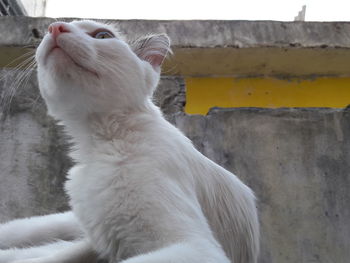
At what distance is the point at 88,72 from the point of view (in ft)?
6.49

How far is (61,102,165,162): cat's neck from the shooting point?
2.00 meters

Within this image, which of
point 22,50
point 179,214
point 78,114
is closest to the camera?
point 179,214

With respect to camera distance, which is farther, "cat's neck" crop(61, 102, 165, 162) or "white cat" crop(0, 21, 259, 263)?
"cat's neck" crop(61, 102, 165, 162)

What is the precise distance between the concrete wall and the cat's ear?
0.58 m

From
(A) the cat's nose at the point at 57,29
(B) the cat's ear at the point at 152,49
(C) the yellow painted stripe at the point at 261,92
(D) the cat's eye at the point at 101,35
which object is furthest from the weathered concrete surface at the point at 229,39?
(A) the cat's nose at the point at 57,29

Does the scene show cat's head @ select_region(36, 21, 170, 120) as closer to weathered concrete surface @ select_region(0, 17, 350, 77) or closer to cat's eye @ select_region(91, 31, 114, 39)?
cat's eye @ select_region(91, 31, 114, 39)

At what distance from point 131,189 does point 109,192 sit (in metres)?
0.08

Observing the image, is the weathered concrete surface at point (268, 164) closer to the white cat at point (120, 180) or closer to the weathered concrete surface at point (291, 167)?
the weathered concrete surface at point (291, 167)

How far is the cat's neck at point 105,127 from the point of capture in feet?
6.55

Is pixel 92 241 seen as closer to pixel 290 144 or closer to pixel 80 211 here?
pixel 80 211

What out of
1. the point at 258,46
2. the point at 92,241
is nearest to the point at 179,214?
the point at 92,241

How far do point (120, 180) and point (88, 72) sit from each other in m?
0.46

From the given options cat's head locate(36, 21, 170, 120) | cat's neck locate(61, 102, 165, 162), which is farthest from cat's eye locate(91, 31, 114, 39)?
cat's neck locate(61, 102, 165, 162)

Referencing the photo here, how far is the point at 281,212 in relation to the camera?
8.70 ft
